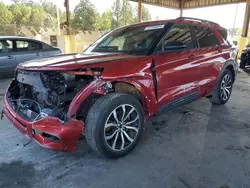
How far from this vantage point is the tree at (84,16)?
24341 mm

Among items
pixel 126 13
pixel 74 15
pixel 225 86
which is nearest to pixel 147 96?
pixel 225 86

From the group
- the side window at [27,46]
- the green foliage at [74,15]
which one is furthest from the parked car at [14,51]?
the green foliage at [74,15]

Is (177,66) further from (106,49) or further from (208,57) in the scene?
(106,49)

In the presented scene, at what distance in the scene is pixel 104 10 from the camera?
88.0ft

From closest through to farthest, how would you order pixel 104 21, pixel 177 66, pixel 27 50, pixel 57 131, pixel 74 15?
pixel 57 131
pixel 177 66
pixel 27 50
pixel 74 15
pixel 104 21

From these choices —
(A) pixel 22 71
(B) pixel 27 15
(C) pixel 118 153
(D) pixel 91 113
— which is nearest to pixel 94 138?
(D) pixel 91 113

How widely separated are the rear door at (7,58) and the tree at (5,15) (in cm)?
1656

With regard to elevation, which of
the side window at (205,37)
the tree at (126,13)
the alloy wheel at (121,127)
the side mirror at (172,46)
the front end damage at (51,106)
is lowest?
the alloy wheel at (121,127)

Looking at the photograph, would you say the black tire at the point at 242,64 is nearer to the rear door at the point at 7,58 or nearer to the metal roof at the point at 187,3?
the metal roof at the point at 187,3

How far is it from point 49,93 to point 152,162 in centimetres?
136

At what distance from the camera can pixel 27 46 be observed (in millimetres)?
6613

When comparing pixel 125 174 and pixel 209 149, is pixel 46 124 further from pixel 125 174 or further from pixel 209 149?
pixel 209 149

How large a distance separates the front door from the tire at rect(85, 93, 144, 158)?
484mm

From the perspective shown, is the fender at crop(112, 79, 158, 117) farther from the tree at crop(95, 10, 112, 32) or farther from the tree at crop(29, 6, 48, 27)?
the tree at crop(29, 6, 48, 27)
